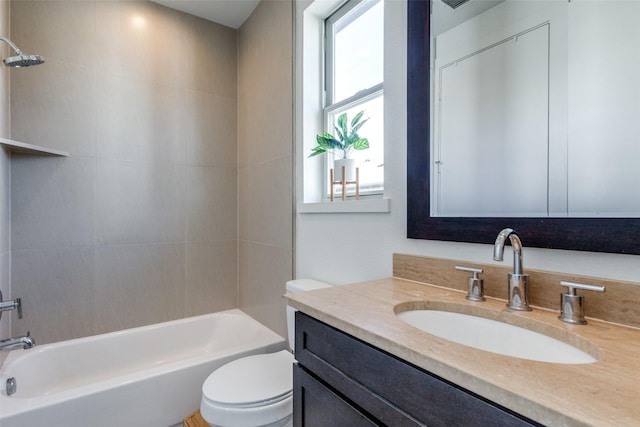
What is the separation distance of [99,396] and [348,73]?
1.96 meters

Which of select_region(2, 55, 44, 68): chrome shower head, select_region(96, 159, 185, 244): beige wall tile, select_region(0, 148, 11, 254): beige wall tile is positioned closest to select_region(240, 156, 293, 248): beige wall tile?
select_region(96, 159, 185, 244): beige wall tile

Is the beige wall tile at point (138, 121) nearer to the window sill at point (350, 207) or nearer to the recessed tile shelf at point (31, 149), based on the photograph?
the recessed tile shelf at point (31, 149)

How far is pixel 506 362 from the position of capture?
20.1 inches

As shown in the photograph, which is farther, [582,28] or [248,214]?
[248,214]

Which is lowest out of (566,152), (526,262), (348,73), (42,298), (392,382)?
(42,298)

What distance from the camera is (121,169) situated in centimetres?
204

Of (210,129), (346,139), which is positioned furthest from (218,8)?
(346,139)

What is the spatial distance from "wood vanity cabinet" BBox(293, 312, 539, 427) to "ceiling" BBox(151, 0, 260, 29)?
222 centimetres

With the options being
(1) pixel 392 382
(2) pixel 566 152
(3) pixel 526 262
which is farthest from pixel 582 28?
(1) pixel 392 382

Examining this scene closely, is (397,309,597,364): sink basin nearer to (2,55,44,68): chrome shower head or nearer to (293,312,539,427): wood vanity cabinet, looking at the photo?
(293,312,539,427): wood vanity cabinet

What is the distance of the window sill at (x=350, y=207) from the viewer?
1250mm

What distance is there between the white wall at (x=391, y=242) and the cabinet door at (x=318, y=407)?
543mm

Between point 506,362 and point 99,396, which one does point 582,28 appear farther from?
point 99,396

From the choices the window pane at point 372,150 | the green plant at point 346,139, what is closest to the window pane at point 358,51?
the window pane at point 372,150
